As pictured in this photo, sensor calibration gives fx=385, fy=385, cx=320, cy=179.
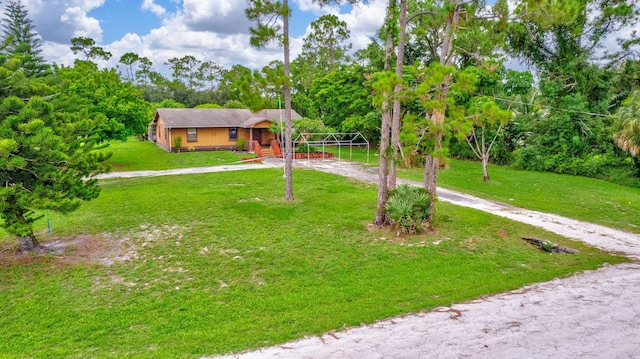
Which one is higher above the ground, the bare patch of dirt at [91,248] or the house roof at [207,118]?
the house roof at [207,118]

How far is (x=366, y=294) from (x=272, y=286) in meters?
1.80

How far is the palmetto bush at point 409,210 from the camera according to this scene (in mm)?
10586

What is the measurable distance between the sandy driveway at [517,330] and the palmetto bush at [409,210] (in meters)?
3.61

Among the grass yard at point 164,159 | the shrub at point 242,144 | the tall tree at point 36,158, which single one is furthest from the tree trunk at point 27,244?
the shrub at point 242,144

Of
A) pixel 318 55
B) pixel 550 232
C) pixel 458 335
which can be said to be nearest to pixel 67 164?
pixel 458 335

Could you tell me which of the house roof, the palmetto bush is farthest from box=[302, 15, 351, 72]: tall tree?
the palmetto bush

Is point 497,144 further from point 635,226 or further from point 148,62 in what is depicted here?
point 148,62

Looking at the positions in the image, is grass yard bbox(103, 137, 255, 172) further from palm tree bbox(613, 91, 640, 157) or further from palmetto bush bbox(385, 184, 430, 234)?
palm tree bbox(613, 91, 640, 157)

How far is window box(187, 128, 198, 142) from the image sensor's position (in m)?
30.5

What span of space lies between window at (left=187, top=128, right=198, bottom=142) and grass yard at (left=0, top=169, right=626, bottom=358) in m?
17.6

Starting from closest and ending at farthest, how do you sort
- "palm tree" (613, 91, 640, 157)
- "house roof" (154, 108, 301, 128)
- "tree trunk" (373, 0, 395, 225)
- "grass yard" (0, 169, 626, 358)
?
"grass yard" (0, 169, 626, 358) → "tree trunk" (373, 0, 395, 225) → "palm tree" (613, 91, 640, 157) → "house roof" (154, 108, 301, 128)

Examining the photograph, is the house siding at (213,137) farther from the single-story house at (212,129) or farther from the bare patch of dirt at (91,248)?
the bare patch of dirt at (91,248)

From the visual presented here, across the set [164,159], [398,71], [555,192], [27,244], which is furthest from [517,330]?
[164,159]

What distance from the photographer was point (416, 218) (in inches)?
422
